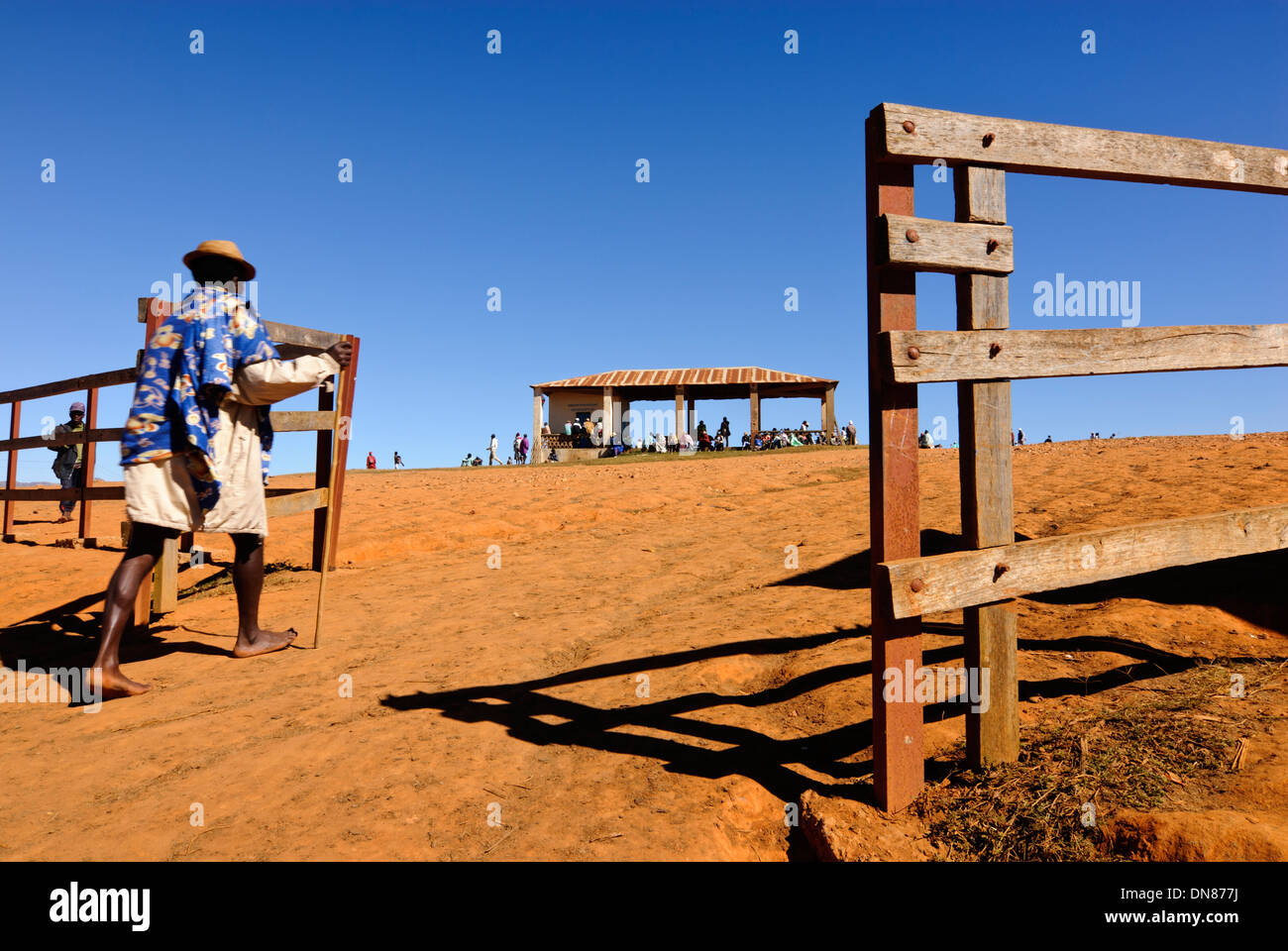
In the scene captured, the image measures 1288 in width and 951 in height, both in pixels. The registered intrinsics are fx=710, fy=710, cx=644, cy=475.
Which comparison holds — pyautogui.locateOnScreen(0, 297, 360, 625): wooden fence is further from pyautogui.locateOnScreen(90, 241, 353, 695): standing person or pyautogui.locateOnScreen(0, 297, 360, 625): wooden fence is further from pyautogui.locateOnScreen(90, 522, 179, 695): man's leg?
pyautogui.locateOnScreen(90, 522, 179, 695): man's leg

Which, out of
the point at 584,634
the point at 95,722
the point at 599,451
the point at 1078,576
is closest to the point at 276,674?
the point at 95,722

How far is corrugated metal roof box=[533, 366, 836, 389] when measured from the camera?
1192 inches

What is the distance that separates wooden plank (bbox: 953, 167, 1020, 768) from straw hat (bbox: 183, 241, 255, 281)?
3.96 metres

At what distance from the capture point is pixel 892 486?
2434 millimetres

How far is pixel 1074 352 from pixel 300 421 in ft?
16.7

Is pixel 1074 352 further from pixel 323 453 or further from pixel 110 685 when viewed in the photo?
pixel 323 453

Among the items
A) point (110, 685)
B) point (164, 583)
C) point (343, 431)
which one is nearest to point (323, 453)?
point (343, 431)

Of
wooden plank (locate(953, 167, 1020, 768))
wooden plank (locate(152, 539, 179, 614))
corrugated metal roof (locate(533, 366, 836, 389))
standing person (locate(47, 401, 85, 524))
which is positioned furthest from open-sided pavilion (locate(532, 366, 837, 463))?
wooden plank (locate(953, 167, 1020, 768))

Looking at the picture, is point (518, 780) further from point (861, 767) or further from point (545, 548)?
point (545, 548)

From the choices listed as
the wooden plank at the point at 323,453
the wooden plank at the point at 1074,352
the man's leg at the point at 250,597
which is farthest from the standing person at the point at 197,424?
the wooden plank at the point at 1074,352

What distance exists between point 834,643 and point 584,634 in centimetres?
158

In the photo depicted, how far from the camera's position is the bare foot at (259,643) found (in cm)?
445

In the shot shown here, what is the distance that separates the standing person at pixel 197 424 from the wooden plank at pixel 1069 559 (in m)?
3.50

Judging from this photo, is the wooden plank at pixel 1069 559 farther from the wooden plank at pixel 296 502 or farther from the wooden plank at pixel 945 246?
the wooden plank at pixel 296 502
